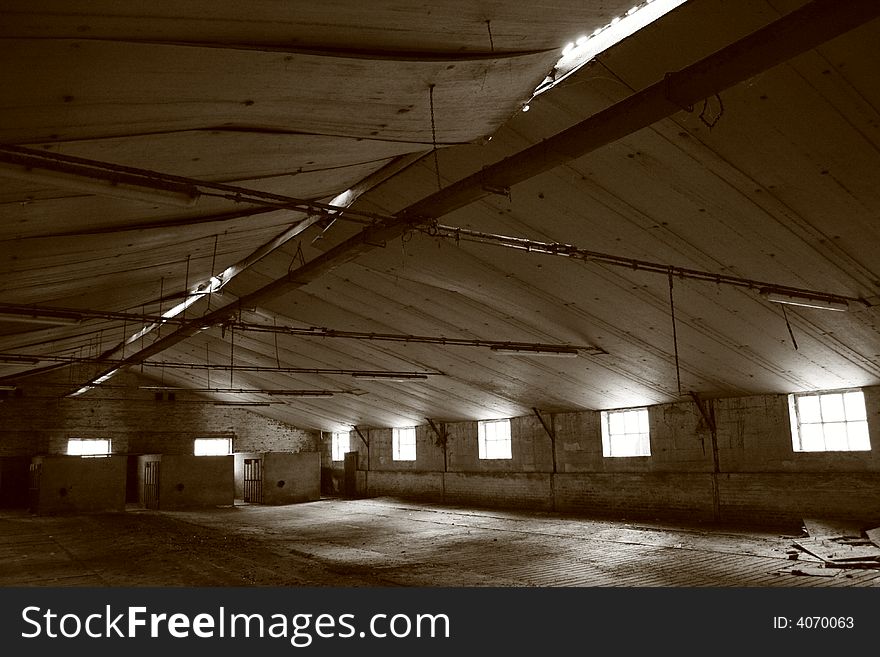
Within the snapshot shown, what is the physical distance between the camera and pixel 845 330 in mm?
8117

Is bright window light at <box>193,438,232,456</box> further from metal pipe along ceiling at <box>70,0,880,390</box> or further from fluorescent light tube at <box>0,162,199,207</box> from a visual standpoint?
fluorescent light tube at <box>0,162,199,207</box>

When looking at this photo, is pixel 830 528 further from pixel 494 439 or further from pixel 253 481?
pixel 253 481

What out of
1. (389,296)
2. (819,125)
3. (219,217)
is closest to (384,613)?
(219,217)

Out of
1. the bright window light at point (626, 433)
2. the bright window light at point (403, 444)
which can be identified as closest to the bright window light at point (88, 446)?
the bright window light at point (403, 444)

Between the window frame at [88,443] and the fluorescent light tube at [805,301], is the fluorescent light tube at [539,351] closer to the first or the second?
the fluorescent light tube at [805,301]

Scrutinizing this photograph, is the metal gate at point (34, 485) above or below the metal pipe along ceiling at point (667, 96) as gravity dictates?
below

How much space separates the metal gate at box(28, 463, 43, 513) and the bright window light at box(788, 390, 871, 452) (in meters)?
16.9

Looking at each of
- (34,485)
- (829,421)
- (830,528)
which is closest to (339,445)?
(34,485)

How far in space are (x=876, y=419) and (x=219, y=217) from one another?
9.35 meters

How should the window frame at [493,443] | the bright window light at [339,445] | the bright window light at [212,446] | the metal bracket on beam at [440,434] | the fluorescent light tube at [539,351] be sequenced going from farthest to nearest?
the bright window light at [339,445] → the bright window light at [212,446] → the metal bracket on beam at [440,434] → the window frame at [493,443] → the fluorescent light tube at [539,351]

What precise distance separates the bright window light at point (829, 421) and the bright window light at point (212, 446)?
1726 centimetres

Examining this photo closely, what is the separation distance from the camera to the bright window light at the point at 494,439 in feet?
52.5

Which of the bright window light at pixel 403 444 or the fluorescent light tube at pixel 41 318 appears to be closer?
the fluorescent light tube at pixel 41 318

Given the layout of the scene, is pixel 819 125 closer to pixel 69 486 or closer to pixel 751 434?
pixel 751 434
